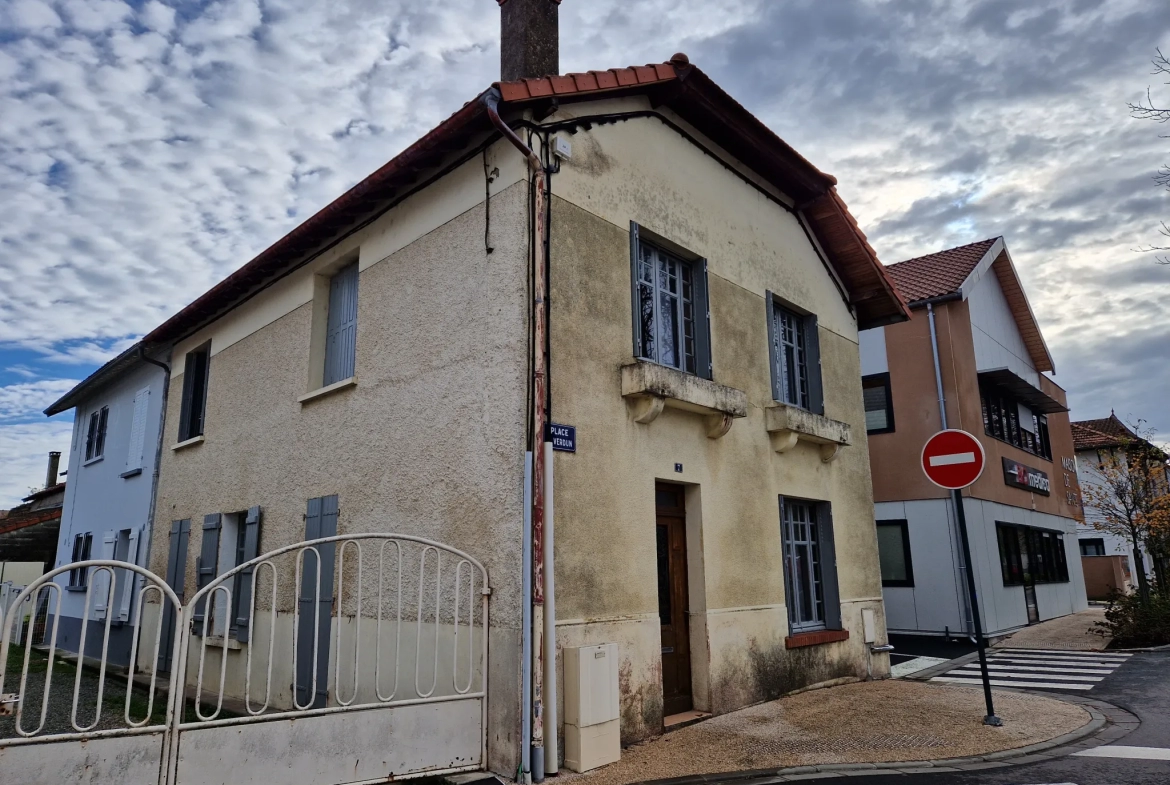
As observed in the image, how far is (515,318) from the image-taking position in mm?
6738

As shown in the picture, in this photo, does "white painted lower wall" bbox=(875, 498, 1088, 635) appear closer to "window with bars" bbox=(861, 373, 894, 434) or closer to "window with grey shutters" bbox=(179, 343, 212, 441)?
"window with bars" bbox=(861, 373, 894, 434)

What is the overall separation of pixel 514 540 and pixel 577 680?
117cm

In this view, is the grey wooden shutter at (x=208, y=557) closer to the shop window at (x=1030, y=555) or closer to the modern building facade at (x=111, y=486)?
the modern building facade at (x=111, y=486)

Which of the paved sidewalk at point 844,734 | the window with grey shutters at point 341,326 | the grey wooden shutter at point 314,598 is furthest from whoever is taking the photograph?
the window with grey shutters at point 341,326

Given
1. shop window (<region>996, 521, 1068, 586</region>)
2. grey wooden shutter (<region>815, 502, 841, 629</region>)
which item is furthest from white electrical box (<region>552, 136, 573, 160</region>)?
shop window (<region>996, 521, 1068, 586</region>)

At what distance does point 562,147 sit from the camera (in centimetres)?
735

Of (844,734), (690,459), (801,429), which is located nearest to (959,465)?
(801,429)

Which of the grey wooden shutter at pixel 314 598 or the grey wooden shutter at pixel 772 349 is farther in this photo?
the grey wooden shutter at pixel 772 349

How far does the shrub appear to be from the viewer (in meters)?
13.6

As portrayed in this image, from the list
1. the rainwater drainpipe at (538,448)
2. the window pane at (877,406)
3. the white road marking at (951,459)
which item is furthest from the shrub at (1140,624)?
the rainwater drainpipe at (538,448)

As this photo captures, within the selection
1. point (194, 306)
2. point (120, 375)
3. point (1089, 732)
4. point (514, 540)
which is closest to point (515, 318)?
point (514, 540)

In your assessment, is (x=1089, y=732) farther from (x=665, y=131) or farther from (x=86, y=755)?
(x=86, y=755)

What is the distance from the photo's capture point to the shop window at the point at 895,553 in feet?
54.0

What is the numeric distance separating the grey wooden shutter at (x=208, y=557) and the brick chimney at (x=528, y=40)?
7.14 metres
